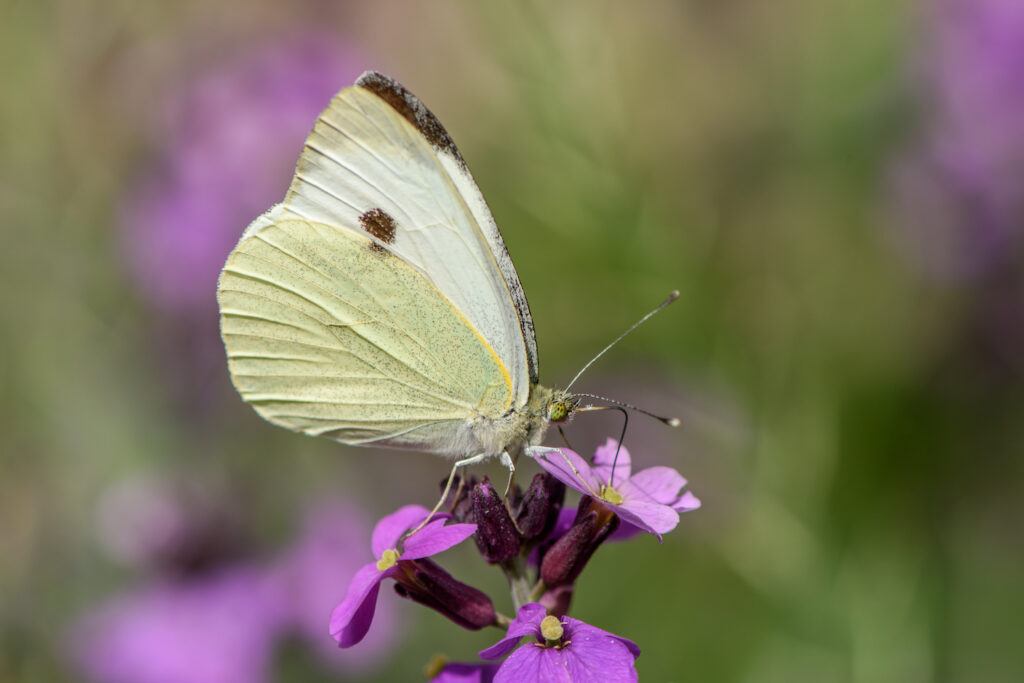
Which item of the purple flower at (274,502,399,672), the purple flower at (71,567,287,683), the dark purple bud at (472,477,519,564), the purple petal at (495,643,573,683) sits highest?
the dark purple bud at (472,477,519,564)

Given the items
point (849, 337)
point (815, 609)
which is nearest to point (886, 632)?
point (815, 609)

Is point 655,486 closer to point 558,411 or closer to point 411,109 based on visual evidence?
point 558,411

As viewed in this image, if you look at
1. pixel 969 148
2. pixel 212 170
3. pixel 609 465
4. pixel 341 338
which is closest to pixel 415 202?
pixel 341 338

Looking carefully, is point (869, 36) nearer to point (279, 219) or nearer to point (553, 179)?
point (553, 179)

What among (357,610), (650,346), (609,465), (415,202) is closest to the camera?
(357,610)

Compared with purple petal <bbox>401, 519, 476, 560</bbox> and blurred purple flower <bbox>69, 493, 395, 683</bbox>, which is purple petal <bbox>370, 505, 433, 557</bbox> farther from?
blurred purple flower <bbox>69, 493, 395, 683</bbox>

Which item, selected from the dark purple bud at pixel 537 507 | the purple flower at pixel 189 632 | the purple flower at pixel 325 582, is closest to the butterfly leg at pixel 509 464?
the dark purple bud at pixel 537 507

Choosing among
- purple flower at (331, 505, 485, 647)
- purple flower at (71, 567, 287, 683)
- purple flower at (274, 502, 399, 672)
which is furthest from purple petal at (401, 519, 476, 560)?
purple flower at (71, 567, 287, 683)
